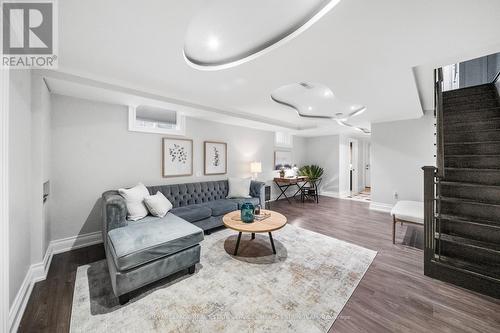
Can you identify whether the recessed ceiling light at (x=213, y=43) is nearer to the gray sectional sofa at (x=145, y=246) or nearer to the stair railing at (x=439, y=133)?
the gray sectional sofa at (x=145, y=246)

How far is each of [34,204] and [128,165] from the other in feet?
4.47

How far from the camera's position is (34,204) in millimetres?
2164

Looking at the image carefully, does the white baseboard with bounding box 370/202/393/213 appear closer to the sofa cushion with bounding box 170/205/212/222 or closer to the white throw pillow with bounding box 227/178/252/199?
the white throw pillow with bounding box 227/178/252/199

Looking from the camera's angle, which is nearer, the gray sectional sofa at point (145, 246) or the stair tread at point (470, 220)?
the gray sectional sofa at point (145, 246)

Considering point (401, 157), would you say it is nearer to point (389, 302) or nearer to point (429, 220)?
point (429, 220)

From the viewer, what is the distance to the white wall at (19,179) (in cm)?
163

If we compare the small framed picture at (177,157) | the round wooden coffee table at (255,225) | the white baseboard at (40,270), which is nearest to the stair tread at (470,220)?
the round wooden coffee table at (255,225)

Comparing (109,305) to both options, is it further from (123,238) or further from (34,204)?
(34,204)

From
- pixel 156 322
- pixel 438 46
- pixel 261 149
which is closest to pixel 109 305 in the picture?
pixel 156 322

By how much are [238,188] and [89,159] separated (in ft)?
9.14

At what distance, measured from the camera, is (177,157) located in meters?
4.05

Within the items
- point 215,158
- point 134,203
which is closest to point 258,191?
point 215,158

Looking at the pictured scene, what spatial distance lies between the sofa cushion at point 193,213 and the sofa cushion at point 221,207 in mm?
124

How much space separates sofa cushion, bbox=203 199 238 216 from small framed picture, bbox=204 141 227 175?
1.02m
